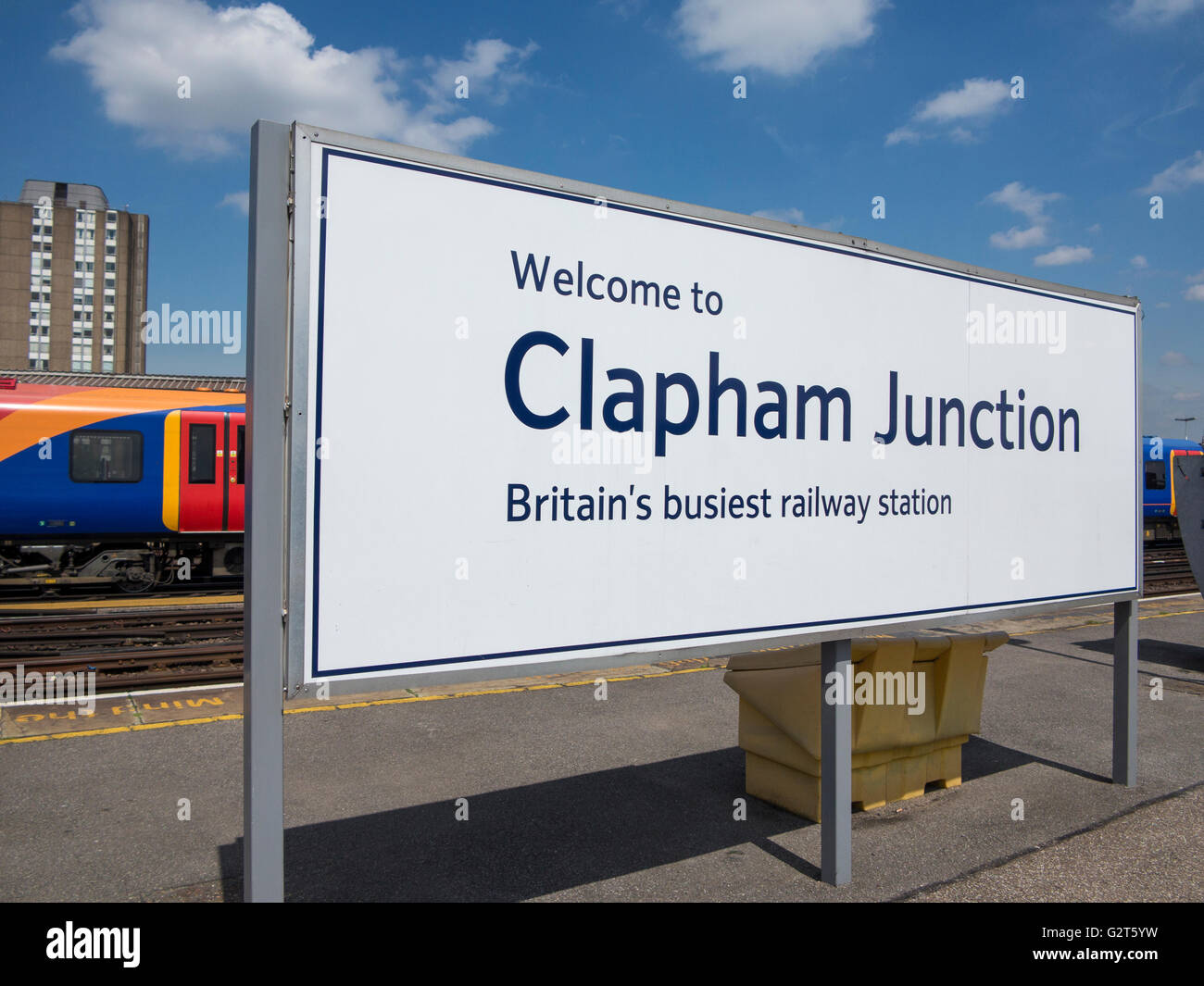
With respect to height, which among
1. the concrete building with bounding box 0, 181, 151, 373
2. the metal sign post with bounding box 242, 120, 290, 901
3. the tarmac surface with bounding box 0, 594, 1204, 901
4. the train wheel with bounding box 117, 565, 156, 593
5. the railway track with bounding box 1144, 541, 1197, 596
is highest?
the concrete building with bounding box 0, 181, 151, 373

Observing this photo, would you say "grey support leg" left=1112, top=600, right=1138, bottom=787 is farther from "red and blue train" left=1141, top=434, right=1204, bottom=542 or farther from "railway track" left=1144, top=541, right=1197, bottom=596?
"red and blue train" left=1141, top=434, right=1204, bottom=542

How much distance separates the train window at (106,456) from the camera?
13.2 metres

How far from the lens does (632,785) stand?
577cm

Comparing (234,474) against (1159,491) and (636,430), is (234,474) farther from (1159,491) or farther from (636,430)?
(1159,491)

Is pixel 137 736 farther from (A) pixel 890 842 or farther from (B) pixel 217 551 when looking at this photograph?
(B) pixel 217 551

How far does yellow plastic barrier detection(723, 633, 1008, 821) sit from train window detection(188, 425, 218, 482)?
11.0 metres

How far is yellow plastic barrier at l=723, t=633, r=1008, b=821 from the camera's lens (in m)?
5.22

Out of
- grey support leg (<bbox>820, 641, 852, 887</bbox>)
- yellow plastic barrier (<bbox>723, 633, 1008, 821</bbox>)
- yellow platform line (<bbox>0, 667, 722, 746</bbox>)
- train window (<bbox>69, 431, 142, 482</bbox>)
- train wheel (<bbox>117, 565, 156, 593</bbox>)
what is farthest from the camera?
train wheel (<bbox>117, 565, 156, 593</bbox>)

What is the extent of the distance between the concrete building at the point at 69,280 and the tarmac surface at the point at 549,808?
282ft

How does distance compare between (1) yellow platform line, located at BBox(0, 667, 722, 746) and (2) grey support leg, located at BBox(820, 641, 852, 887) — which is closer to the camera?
(2) grey support leg, located at BBox(820, 641, 852, 887)

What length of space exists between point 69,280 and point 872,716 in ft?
314

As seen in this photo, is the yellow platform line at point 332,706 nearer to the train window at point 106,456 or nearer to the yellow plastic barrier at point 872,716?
the yellow plastic barrier at point 872,716

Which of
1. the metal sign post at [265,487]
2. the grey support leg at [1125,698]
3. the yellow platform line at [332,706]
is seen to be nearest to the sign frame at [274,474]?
the metal sign post at [265,487]

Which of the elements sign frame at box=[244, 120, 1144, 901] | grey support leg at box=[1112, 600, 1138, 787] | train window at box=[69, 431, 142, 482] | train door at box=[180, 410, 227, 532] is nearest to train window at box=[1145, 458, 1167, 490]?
grey support leg at box=[1112, 600, 1138, 787]
